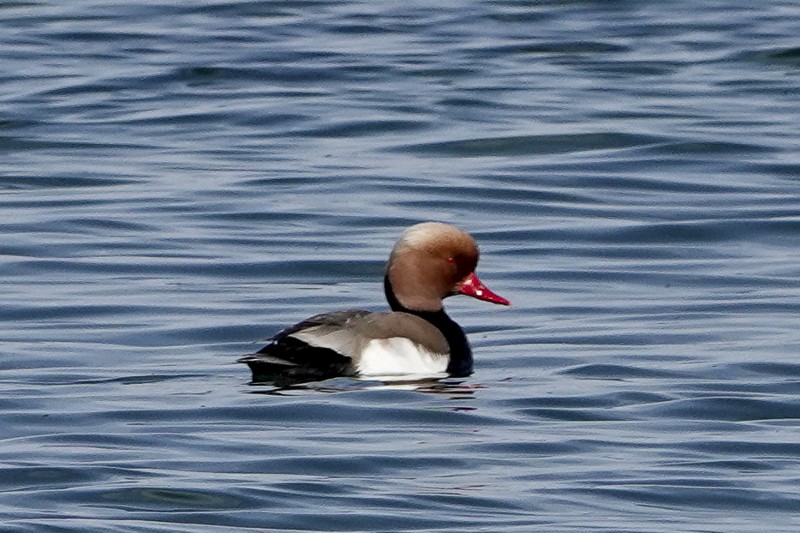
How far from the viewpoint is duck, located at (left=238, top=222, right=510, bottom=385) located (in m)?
8.91

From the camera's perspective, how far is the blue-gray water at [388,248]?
23.3ft

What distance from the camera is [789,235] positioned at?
12.9m

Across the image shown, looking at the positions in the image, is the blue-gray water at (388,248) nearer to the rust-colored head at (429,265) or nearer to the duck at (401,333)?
the duck at (401,333)

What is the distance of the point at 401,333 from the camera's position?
30.5ft

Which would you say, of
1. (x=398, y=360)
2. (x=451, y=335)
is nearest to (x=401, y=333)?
(x=398, y=360)

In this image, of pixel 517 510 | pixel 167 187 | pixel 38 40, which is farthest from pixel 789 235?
pixel 38 40

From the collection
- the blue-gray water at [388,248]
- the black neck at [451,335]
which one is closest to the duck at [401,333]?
the black neck at [451,335]

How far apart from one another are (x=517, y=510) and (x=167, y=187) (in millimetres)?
8089

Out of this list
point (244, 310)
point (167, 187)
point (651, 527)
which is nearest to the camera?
point (651, 527)

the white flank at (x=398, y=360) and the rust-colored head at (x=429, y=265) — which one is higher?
the rust-colored head at (x=429, y=265)

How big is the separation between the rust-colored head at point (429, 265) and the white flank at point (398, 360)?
1.73ft

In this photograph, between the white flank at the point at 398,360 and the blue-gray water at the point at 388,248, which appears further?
the white flank at the point at 398,360

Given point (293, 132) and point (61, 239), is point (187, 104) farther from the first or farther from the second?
point (61, 239)

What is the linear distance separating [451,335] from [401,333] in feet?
1.01
